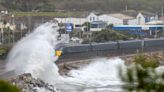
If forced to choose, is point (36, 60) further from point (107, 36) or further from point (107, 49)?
point (107, 36)

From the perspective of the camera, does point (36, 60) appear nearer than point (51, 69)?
No

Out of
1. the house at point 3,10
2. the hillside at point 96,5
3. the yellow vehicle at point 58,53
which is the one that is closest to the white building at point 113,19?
the hillside at point 96,5

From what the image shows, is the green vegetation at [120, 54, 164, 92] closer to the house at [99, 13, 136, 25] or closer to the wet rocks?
the wet rocks

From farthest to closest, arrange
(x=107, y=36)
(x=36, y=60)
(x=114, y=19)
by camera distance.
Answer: (x=114, y=19)
(x=107, y=36)
(x=36, y=60)

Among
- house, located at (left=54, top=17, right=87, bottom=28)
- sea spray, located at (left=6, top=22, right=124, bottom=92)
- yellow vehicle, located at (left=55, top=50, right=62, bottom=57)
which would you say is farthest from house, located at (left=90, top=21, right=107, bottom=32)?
yellow vehicle, located at (left=55, top=50, right=62, bottom=57)

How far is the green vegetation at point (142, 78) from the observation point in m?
5.50

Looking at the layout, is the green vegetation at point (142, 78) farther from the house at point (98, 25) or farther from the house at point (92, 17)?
the house at point (92, 17)

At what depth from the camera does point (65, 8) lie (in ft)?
352

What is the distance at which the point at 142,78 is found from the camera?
5.55 meters

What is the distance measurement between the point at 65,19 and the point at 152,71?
254ft

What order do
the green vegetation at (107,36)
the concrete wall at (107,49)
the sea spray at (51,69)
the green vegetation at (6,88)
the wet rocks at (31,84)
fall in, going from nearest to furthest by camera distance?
the green vegetation at (6,88) → the wet rocks at (31,84) → the sea spray at (51,69) → the concrete wall at (107,49) → the green vegetation at (107,36)

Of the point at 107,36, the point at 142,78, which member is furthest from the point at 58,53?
the point at 142,78

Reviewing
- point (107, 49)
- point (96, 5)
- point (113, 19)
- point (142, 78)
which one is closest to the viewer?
point (142, 78)

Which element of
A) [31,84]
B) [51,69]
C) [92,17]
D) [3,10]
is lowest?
[51,69]
